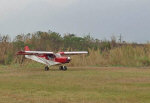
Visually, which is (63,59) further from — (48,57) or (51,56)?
(48,57)

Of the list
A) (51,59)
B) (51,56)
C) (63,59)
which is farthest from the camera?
(51,56)

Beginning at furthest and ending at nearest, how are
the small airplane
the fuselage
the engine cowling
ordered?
the fuselage < the small airplane < the engine cowling

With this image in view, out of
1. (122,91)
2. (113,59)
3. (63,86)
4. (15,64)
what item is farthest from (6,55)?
(122,91)

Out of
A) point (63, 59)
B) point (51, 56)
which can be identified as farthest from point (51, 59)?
point (63, 59)

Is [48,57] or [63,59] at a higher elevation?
[48,57]

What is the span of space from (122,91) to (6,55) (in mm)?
22572

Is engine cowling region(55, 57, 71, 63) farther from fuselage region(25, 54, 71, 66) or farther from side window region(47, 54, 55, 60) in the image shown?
side window region(47, 54, 55, 60)

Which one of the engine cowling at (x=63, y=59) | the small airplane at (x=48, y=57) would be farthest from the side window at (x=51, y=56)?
the engine cowling at (x=63, y=59)

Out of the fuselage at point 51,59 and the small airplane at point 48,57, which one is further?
the fuselage at point 51,59

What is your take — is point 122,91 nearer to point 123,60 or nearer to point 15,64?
point 123,60

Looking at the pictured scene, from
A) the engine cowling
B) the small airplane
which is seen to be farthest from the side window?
the engine cowling

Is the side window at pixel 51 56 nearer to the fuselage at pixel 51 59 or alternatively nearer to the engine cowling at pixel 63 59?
the fuselage at pixel 51 59

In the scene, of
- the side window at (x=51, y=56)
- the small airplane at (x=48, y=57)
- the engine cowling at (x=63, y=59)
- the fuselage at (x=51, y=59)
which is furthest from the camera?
the side window at (x=51, y=56)

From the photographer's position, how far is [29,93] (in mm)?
11555
